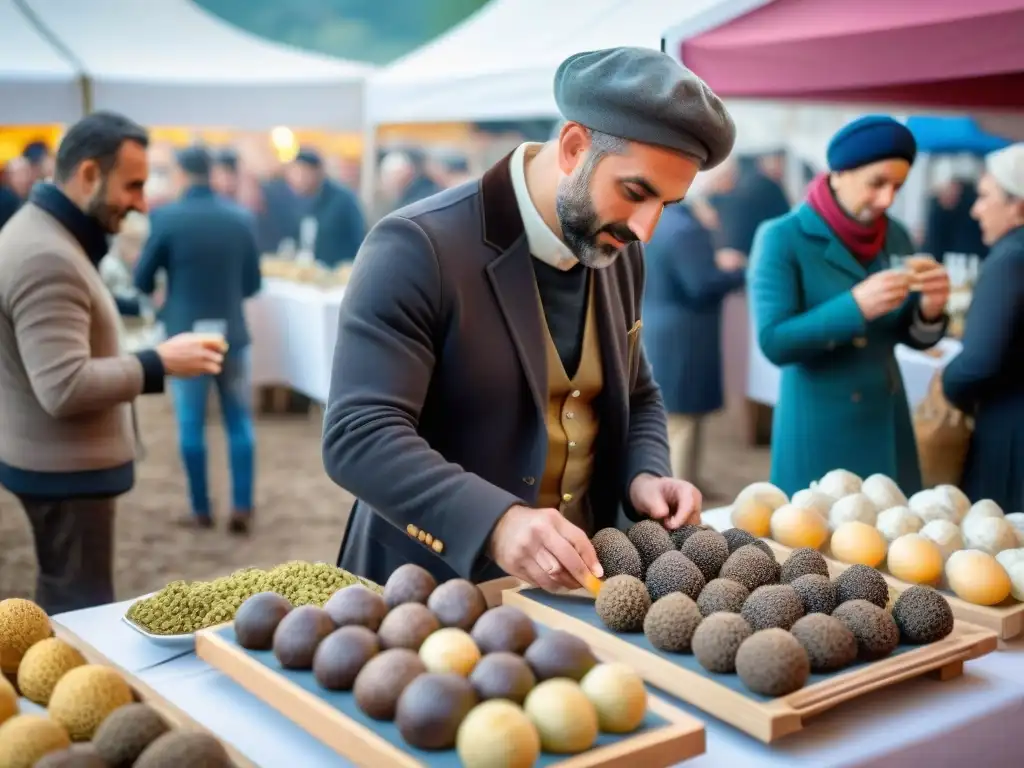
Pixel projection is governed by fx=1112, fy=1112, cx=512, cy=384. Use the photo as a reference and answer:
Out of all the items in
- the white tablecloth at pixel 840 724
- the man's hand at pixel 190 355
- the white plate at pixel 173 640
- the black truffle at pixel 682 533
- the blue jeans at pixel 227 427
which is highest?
the man's hand at pixel 190 355

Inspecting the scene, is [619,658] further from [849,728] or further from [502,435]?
[502,435]

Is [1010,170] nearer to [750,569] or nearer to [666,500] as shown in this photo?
[666,500]

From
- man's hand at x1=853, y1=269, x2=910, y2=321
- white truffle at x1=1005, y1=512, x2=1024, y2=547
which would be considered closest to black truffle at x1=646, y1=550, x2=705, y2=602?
white truffle at x1=1005, y1=512, x2=1024, y2=547

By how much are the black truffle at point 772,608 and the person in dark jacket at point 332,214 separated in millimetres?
5067

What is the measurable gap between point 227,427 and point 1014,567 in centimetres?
367

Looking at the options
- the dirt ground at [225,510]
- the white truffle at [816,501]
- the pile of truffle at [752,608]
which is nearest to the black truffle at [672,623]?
the pile of truffle at [752,608]

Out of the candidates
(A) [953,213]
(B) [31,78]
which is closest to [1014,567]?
(B) [31,78]

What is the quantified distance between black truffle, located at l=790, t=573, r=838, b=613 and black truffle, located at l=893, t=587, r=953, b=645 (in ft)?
0.27

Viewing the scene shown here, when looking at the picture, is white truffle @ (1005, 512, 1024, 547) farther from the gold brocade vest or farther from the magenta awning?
the magenta awning

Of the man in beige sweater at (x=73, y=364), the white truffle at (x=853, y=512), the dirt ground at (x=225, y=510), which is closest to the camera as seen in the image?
the white truffle at (x=853, y=512)

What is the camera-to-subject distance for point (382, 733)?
1.11m

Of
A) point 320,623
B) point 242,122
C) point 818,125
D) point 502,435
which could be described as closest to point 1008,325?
point 502,435

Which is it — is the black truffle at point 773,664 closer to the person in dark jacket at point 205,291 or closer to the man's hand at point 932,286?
the man's hand at point 932,286

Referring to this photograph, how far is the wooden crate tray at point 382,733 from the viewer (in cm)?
106
